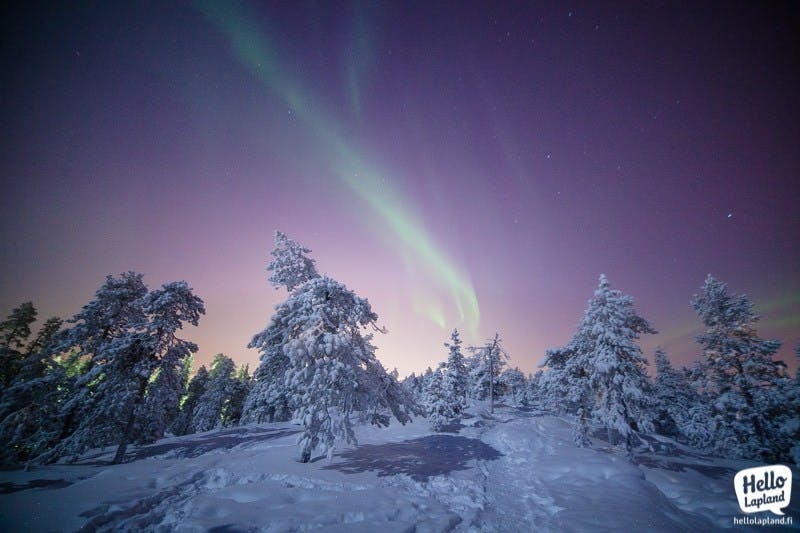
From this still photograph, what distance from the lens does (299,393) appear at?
43.4 feet

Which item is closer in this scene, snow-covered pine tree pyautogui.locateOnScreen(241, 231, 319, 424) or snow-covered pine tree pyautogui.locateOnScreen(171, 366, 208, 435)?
snow-covered pine tree pyautogui.locateOnScreen(241, 231, 319, 424)

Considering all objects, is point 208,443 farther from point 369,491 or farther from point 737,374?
point 737,374

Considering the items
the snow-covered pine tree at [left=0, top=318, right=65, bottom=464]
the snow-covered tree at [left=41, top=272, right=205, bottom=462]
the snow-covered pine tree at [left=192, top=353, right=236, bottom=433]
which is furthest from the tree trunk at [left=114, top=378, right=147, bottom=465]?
the snow-covered pine tree at [left=192, top=353, right=236, bottom=433]

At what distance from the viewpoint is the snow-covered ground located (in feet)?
28.1

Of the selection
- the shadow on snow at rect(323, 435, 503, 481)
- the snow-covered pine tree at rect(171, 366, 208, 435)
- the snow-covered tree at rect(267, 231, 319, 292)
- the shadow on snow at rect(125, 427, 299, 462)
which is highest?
the snow-covered tree at rect(267, 231, 319, 292)

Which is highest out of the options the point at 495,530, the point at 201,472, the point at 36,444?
the point at 495,530

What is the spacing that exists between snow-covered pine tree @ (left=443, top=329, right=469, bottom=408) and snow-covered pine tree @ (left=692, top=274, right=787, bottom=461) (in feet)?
63.0

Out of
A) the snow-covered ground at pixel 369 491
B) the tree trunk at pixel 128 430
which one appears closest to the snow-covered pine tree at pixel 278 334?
the snow-covered ground at pixel 369 491

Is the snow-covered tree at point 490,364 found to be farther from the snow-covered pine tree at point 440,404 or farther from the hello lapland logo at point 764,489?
the hello lapland logo at point 764,489

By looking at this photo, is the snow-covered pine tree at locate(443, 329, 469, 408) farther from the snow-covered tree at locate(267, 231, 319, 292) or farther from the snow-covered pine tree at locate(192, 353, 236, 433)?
the snow-covered pine tree at locate(192, 353, 236, 433)

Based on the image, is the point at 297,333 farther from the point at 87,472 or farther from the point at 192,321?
the point at 87,472

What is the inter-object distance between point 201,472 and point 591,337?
22.6 metres

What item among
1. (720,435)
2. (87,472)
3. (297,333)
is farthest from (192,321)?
(720,435)

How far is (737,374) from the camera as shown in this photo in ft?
60.5
